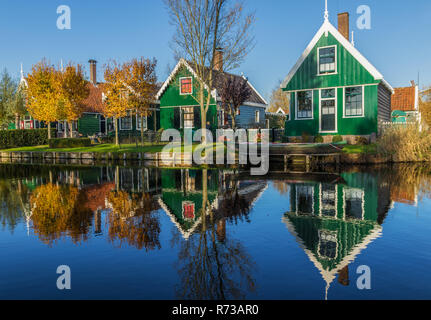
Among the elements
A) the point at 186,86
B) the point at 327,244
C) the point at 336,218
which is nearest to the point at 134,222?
the point at 327,244

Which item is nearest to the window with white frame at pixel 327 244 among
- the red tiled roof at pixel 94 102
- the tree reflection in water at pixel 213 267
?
the tree reflection in water at pixel 213 267

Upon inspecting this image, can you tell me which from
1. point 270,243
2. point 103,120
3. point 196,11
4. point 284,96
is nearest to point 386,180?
point 270,243

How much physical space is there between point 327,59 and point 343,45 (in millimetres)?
1349

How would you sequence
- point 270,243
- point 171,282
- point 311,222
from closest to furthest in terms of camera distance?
1. point 171,282
2. point 270,243
3. point 311,222

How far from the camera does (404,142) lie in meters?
22.0

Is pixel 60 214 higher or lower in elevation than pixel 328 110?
lower

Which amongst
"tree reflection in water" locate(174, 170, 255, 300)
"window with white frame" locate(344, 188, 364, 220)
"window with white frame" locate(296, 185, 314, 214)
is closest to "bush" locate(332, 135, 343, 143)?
"window with white frame" locate(296, 185, 314, 214)

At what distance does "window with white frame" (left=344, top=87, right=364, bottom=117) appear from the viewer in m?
24.6

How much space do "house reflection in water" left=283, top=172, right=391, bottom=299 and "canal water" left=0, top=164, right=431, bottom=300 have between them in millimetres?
30

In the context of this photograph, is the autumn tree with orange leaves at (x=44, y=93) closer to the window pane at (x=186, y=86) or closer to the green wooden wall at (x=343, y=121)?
the window pane at (x=186, y=86)

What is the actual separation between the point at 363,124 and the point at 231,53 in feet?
32.4

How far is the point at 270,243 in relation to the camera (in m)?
6.88

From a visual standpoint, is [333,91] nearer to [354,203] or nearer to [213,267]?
[354,203]
